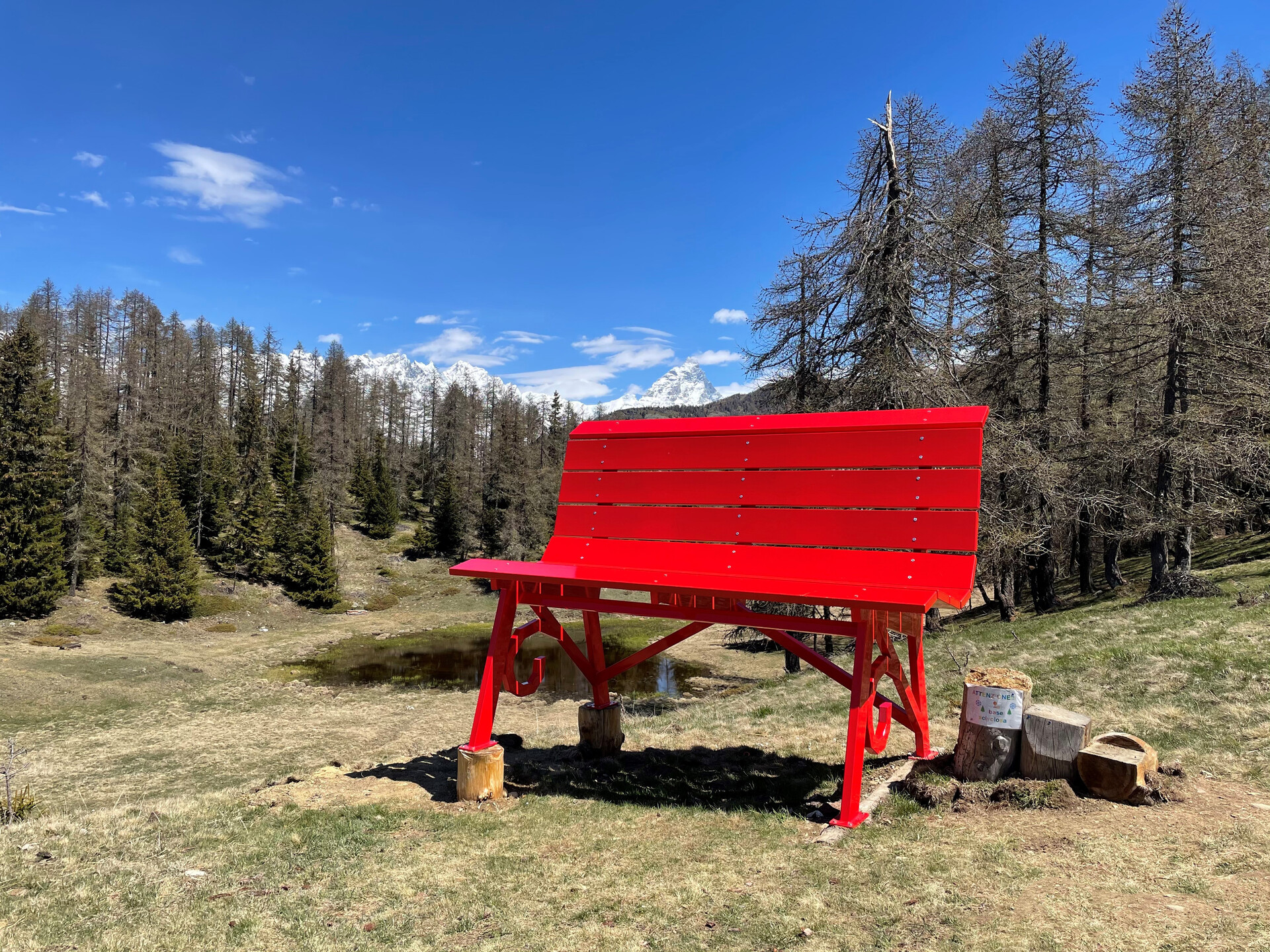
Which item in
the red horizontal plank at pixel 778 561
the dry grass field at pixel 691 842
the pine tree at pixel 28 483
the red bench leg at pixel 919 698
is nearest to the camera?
the dry grass field at pixel 691 842

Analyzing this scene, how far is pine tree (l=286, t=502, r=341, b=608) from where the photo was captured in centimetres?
4416

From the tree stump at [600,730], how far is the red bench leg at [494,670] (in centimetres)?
189

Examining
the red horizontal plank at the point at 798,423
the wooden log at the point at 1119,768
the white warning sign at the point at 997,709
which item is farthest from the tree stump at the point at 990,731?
the red horizontal plank at the point at 798,423

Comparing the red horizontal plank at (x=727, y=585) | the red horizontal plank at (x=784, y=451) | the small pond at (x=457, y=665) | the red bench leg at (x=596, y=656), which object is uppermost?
the red horizontal plank at (x=784, y=451)

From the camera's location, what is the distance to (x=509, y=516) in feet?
179

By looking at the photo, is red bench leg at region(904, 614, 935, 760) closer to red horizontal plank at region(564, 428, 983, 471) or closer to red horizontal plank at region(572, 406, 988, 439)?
red horizontal plank at region(564, 428, 983, 471)

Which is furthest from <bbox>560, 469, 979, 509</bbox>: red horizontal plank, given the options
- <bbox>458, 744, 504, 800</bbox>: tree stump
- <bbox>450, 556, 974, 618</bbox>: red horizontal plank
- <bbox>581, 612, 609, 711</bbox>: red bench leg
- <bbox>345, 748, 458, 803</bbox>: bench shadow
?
<bbox>345, 748, 458, 803</bbox>: bench shadow

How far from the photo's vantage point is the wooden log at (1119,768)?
5352 mm

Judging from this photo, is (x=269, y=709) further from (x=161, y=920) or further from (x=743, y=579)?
(x=743, y=579)

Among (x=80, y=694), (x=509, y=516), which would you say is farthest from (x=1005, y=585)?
(x=509, y=516)

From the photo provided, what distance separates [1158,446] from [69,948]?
20.1m

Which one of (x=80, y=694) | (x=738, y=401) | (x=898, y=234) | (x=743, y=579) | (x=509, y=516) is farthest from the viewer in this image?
(x=509, y=516)

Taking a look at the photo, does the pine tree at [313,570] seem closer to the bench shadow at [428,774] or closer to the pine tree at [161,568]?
the pine tree at [161,568]

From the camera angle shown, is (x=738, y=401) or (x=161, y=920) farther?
(x=738, y=401)
